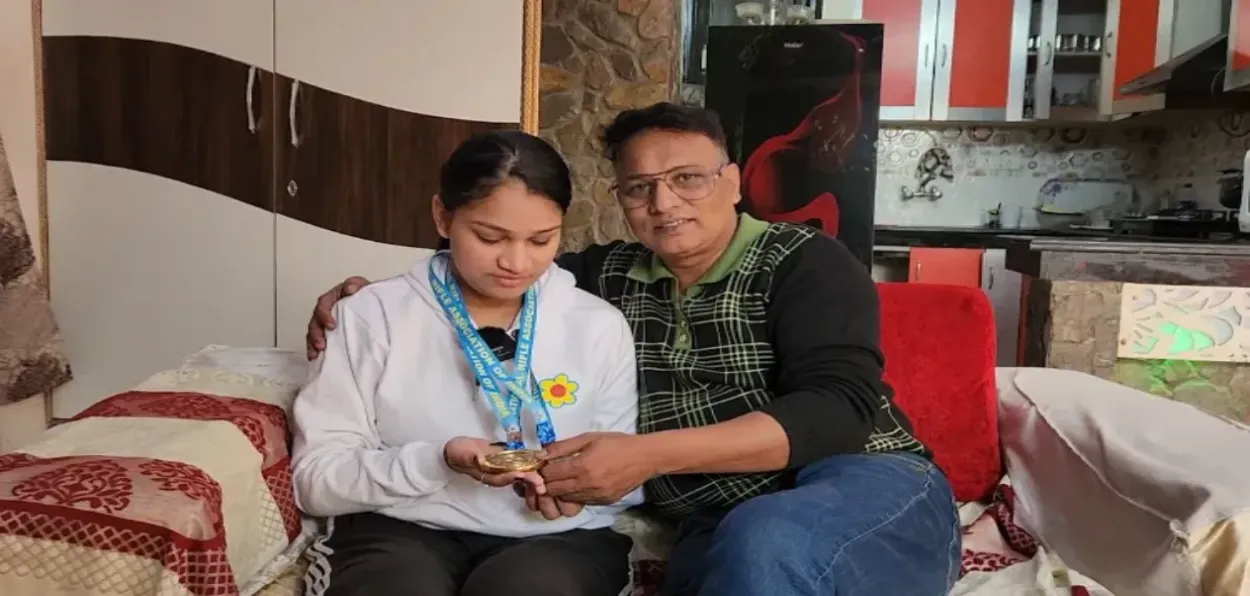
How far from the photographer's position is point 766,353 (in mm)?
1455

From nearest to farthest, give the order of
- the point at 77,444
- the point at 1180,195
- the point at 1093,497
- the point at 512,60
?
1. the point at 77,444
2. the point at 1093,497
3. the point at 512,60
4. the point at 1180,195

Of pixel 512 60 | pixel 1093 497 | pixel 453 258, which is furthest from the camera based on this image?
pixel 512 60

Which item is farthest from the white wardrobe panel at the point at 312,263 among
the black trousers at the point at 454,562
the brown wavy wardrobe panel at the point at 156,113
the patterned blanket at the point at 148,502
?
the black trousers at the point at 454,562

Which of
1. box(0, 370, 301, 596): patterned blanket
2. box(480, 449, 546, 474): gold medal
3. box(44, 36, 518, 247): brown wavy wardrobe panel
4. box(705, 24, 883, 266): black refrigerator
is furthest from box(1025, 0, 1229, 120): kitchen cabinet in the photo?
box(0, 370, 301, 596): patterned blanket

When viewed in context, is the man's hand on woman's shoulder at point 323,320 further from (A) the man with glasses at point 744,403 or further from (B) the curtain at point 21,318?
(B) the curtain at point 21,318

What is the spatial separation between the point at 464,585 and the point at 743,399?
0.48 meters

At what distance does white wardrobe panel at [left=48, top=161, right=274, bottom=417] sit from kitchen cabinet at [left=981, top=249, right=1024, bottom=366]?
9.61 feet

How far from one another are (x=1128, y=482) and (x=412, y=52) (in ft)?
7.09

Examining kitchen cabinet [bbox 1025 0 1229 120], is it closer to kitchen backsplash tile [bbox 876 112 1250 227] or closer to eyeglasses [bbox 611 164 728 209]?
kitchen backsplash tile [bbox 876 112 1250 227]

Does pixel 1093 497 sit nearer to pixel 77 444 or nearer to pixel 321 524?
pixel 321 524

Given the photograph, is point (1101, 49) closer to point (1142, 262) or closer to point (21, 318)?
point (1142, 262)

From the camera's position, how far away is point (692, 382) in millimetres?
1484

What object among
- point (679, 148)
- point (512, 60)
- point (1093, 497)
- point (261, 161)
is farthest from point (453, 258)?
point (261, 161)

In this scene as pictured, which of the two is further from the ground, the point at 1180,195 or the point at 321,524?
the point at 1180,195
